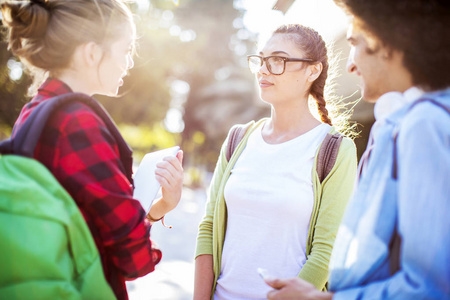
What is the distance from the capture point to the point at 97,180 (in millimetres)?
1605

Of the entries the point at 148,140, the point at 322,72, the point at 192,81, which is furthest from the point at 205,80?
the point at 322,72

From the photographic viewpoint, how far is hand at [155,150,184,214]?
2.07 metres

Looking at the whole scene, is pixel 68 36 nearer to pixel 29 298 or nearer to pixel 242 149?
pixel 29 298

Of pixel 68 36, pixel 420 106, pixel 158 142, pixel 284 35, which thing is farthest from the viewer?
pixel 158 142

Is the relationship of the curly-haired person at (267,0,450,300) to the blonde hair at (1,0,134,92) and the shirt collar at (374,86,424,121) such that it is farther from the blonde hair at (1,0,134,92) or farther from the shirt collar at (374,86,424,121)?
the blonde hair at (1,0,134,92)

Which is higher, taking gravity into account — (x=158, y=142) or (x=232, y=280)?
(x=232, y=280)

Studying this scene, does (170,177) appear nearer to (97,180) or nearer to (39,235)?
(97,180)

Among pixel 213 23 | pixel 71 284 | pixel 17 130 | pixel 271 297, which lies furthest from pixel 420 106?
pixel 213 23

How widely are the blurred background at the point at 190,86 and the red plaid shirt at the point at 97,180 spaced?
2.94 feet

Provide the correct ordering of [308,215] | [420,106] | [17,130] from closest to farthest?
[420,106]
[17,130]
[308,215]

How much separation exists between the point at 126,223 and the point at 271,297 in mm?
547

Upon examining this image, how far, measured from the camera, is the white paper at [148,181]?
1.95 meters

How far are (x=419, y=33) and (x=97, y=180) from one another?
1.08 metres

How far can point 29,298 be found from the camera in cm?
145
